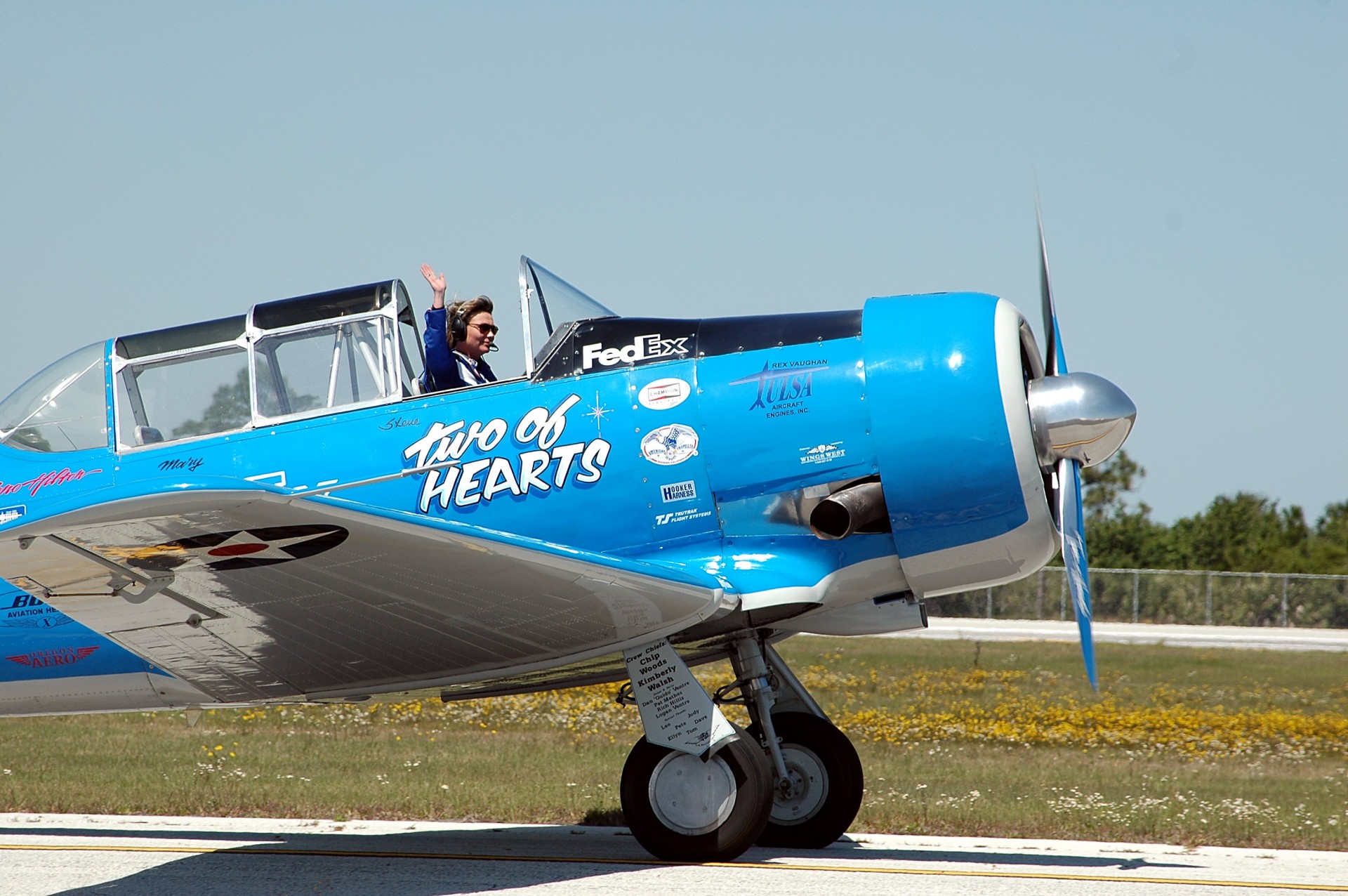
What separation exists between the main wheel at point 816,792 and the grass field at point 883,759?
87 cm

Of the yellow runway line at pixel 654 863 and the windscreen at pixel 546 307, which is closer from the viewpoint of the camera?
the yellow runway line at pixel 654 863

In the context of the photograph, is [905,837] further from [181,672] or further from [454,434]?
[181,672]

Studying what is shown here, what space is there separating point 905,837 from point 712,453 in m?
2.99

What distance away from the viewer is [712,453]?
630 centimetres

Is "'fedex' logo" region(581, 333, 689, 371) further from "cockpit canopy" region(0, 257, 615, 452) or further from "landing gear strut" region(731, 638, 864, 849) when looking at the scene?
"landing gear strut" region(731, 638, 864, 849)

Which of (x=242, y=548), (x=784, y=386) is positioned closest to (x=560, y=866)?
(x=242, y=548)

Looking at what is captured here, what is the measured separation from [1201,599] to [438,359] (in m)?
35.1

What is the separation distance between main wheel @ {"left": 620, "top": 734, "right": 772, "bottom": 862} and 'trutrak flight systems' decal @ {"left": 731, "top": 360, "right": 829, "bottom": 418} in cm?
165

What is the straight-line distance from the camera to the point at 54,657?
688 cm

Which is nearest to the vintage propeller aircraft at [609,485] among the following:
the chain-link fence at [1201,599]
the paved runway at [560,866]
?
the paved runway at [560,866]

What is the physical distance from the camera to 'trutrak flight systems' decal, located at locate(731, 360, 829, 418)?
6277 mm

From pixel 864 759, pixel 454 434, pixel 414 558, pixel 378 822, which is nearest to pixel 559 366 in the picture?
pixel 454 434

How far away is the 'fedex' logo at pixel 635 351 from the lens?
648 centimetres

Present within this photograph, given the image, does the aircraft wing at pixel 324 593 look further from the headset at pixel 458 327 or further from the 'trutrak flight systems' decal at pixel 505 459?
the headset at pixel 458 327
